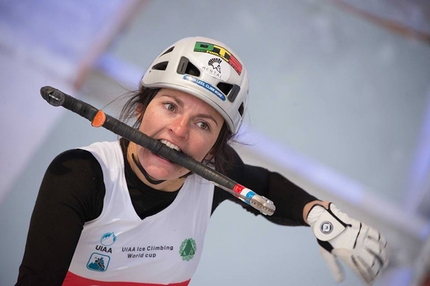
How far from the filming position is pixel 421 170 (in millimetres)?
2480

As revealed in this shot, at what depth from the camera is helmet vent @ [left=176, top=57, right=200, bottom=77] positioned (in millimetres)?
1409

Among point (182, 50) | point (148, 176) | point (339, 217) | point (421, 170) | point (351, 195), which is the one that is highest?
point (421, 170)

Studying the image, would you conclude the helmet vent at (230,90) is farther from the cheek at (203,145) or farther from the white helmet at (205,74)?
the cheek at (203,145)

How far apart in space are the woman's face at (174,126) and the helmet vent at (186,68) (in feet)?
0.16

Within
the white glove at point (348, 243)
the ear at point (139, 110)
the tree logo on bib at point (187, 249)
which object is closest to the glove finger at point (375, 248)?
the white glove at point (348, 243)

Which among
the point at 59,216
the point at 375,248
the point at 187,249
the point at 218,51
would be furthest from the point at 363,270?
the point at 59,216

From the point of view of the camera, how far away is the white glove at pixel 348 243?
1.56 m

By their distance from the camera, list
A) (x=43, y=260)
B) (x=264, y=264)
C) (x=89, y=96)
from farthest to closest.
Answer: (x=89, y=96) < (x=264, y=264) < (x=43, y=260)

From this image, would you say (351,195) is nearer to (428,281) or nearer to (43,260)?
(428,281)

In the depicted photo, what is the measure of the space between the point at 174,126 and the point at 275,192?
0.47 m

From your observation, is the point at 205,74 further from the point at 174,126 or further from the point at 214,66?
the point at 174,126

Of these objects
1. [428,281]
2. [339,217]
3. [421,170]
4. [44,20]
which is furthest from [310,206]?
[44,20]

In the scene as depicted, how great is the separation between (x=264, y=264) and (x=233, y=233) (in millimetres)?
136

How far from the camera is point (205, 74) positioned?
4.60 feet
